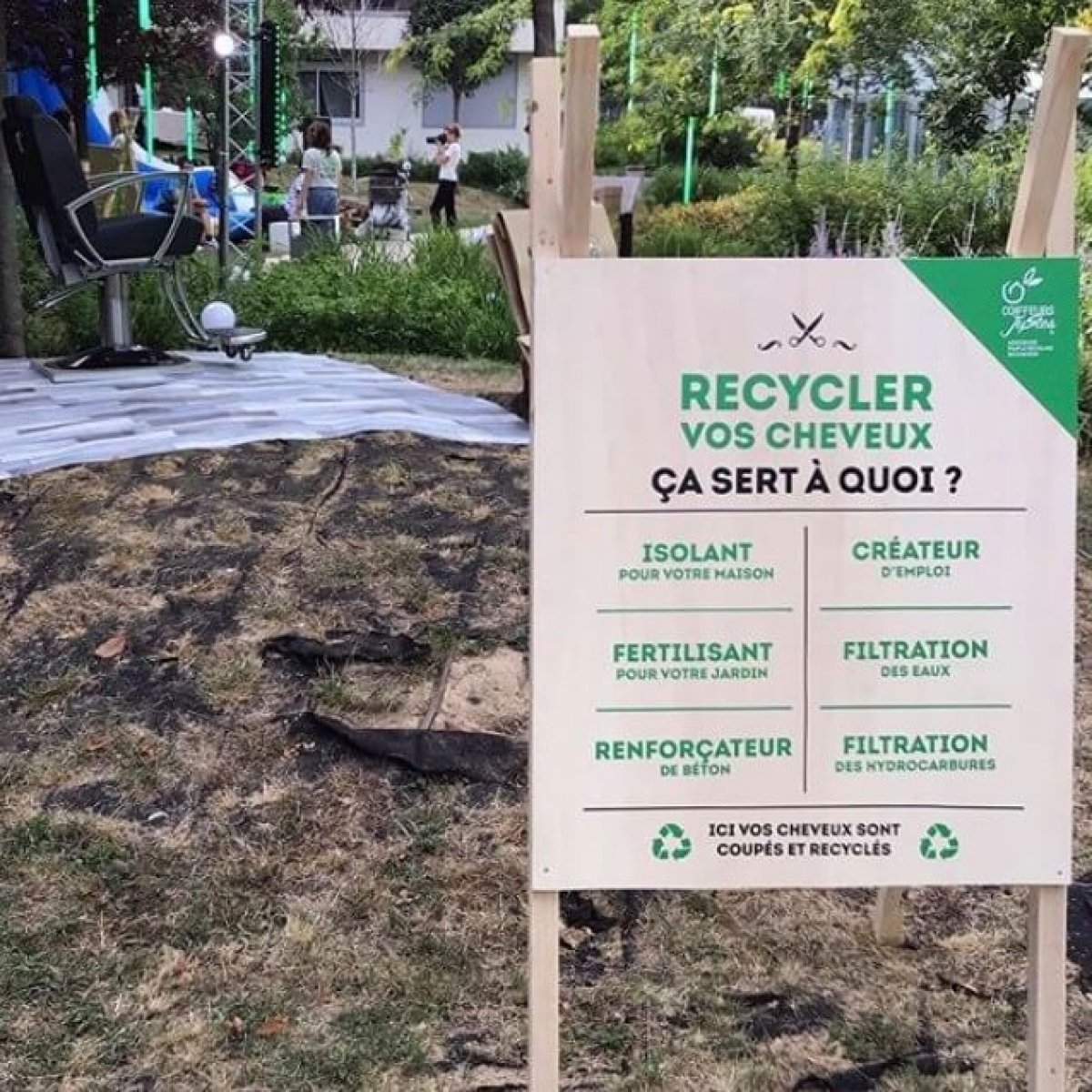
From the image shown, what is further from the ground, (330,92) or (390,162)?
(330,92)

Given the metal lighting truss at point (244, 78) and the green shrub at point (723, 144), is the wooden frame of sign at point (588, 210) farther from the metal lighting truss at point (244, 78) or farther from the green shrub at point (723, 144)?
the green shrub at point (723, 144)

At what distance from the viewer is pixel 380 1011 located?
248cm

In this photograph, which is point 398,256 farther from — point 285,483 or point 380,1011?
point 380,1011

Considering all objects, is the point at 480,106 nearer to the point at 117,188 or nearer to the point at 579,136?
the point at 117,188

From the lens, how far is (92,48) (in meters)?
11.2

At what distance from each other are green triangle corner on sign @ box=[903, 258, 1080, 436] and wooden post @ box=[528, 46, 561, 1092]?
0.49 m

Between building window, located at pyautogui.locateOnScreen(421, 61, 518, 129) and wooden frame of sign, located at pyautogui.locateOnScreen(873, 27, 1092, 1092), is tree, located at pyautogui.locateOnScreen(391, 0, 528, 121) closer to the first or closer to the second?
building window, located at pyautogui.locateOnScreen(421, 61, 518, 129)

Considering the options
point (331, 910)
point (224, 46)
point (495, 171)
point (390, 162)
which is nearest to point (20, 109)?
point (224, 46)

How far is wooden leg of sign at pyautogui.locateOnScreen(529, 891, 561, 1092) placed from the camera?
2.03m

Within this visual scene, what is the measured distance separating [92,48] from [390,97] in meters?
26.2

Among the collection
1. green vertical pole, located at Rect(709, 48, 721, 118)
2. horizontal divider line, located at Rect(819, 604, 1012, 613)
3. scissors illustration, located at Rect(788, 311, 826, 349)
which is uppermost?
green vertical pole, located at Rect(709, 48, 721, 118)

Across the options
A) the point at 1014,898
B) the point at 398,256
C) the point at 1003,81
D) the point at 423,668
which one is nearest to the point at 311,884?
the point at 423,668

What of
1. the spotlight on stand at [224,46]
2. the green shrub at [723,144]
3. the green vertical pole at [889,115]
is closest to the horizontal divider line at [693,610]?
the spotlight on stand at [224,46]

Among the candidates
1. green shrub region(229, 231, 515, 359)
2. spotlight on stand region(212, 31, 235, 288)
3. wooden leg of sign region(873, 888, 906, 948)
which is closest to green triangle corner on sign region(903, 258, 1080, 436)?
wooden leg of sign region(873, 888, 906, 948)
